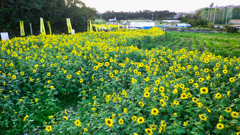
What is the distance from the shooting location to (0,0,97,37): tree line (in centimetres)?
1404

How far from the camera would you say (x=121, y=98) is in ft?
9.55

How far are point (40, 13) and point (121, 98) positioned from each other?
59.3 ft

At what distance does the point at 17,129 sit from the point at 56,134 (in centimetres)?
107

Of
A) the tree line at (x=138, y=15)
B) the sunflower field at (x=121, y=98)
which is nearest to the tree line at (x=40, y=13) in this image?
the sunflower field at (x=121, y=98)

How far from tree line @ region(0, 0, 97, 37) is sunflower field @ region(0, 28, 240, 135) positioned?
11.4m

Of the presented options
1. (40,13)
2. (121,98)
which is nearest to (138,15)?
(40,13)

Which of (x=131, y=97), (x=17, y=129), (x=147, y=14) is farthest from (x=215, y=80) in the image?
(x=147, y=14)

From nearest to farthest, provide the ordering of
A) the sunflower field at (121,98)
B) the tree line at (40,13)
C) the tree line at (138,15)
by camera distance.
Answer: the sunflower field at (121,98) → the tree line at (40,13) → the tree line at (138,15)

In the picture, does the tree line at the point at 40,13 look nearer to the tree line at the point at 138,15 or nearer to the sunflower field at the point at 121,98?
the sunflower field at the point at 121,98

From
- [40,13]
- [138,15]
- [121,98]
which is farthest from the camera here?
[138,15]

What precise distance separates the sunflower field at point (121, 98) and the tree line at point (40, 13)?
11398 mm

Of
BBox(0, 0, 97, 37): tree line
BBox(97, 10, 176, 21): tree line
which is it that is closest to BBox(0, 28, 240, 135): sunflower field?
BBox(0, 0, 97, 37): tree line

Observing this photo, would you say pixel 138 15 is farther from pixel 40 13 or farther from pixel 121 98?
Result: pixel 121 98

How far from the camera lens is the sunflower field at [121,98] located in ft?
7.21
